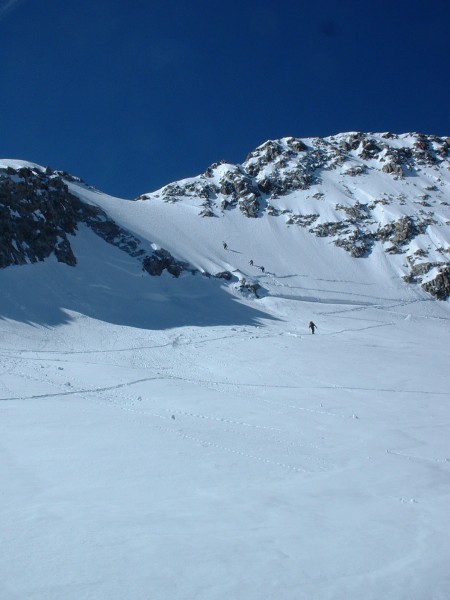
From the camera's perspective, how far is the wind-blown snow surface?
428 cm

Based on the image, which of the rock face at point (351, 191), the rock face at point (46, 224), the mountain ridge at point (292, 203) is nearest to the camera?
the rock face at point (46, 224)

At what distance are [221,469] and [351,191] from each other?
74.5 m

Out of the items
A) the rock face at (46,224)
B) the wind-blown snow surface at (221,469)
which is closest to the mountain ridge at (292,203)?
the rock face at (46,224)

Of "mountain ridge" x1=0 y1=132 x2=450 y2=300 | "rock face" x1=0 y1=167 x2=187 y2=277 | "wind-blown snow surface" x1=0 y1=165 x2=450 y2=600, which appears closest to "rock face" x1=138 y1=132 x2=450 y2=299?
"mountain ridge" x1=0 y1=132 x2=450 y2=300

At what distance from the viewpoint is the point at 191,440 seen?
9.05 meters

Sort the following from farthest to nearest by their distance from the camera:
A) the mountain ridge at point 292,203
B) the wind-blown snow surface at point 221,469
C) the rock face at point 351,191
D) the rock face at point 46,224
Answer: the rock face at point 351,191, the mountain ridge at point 292,203, the rock face at point 46,224, the wind-blown snow surface at point 221,469

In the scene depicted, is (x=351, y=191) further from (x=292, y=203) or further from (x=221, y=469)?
(x=221, y=469)

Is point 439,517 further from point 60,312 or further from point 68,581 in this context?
point 60,312

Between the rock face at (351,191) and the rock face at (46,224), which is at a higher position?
the rock face at (351,191)

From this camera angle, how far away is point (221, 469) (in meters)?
7.34

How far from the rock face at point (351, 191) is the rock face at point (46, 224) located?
20169 mm

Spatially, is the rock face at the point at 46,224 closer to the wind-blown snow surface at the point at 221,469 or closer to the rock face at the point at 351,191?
the wind-blown snow surface at the point at 221,469

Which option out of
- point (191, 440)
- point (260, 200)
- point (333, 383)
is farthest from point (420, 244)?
point (191, 440)

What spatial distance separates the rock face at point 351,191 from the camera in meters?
63.9
